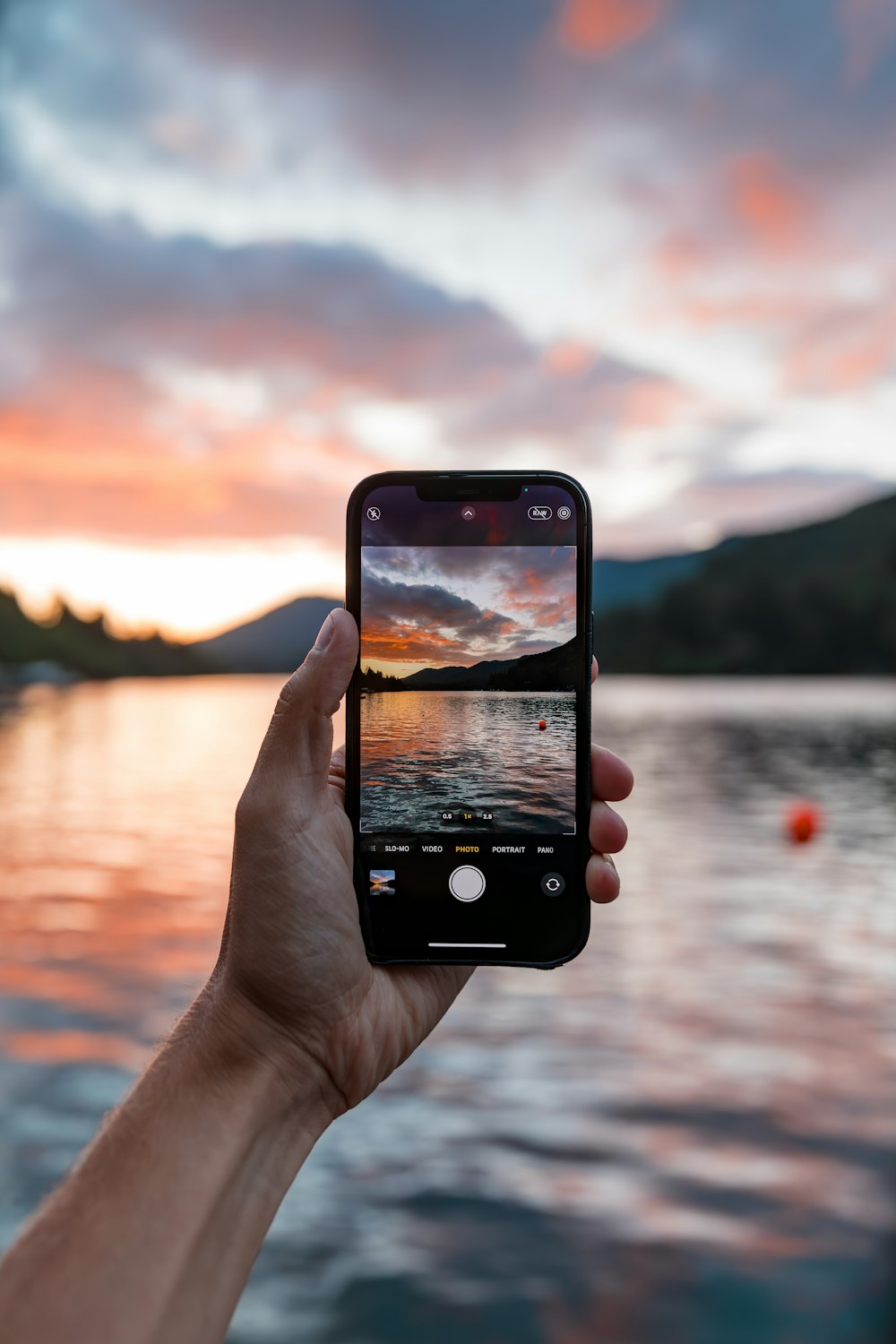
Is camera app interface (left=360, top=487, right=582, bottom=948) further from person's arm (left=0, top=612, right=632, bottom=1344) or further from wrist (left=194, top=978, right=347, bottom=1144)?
wrist (left=194, top=978, right=347, bottom=1144)

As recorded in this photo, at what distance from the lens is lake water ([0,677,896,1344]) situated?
9.08m

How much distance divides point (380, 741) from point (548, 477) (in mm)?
970

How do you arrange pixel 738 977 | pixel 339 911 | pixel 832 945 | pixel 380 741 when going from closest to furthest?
pixel 339 911 < pixel 380 741 < pixel 738 977 < pixel 832 945

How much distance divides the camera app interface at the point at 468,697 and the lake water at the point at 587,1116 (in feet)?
21.7

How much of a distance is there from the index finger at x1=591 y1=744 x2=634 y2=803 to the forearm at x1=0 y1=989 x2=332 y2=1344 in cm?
125

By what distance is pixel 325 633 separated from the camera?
3.13 m

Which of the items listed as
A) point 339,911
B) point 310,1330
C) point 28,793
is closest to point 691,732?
point 28,793

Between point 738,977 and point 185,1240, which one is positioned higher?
point 185,1240

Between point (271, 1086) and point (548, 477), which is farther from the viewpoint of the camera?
point (548, 477)

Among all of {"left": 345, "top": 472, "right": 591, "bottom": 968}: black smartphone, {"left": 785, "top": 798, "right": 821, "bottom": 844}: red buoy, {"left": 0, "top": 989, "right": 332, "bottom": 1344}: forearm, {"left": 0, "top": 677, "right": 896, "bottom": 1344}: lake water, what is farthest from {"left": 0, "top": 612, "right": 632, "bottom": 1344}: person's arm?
{"left": 785, "top": 798, "right": 821, "bottom": 844}: red buoy

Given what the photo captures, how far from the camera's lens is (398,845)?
11.4ft

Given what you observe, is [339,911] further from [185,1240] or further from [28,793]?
[28,793]

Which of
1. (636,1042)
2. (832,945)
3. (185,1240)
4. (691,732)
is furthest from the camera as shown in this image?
(691,732)

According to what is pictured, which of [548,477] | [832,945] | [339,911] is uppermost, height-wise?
[548,477]
